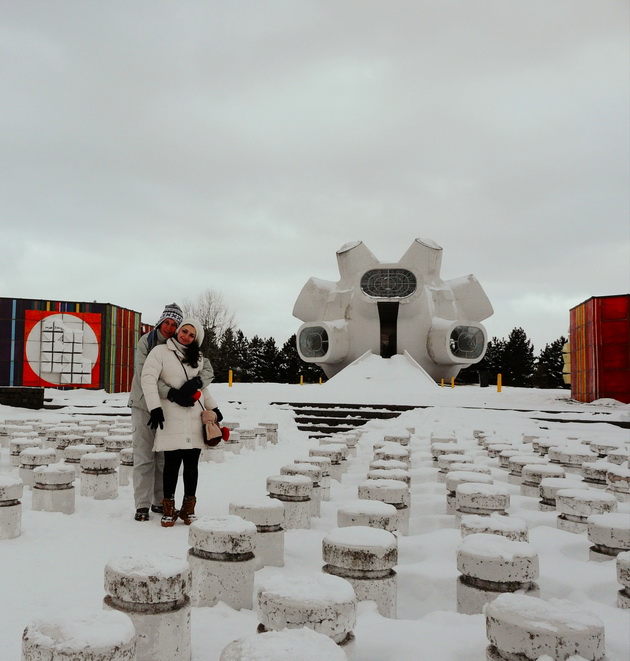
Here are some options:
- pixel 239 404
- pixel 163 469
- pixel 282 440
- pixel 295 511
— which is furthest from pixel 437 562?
pixel 239 404

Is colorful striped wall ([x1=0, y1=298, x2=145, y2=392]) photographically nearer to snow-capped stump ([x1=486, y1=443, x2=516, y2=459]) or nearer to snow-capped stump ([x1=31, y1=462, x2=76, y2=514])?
snow-capped stump ([x1=486, y1=443, x2=516, y2=459])

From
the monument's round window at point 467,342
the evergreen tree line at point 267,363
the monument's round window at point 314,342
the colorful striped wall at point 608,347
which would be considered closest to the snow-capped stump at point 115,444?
the colorful striped wall at point 608,347

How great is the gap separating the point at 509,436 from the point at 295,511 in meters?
7.59

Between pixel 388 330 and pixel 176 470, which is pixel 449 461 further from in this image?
pixel 388 330

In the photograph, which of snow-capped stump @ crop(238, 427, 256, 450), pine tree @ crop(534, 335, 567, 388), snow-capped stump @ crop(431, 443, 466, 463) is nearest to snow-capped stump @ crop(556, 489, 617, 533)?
snow-capped stump @ crop(431, 443, 466, 463)

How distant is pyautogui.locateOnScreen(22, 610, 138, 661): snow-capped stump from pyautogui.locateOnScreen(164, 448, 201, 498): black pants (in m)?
2.49

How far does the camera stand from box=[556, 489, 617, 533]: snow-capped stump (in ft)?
12.7

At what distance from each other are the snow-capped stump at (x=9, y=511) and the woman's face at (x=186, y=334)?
1.51 meters

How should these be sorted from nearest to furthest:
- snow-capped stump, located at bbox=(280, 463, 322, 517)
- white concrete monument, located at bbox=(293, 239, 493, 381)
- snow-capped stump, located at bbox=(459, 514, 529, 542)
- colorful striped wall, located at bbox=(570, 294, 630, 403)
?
snow-capped stump, located at bbox=(459, 514, 529, 542), snow-capped stump, located at bbox=(280, 463, 322, 517), colorful striped wall, located at bbox=(570, 294, 630, 403), white concrete monument, located at bbox=(293, 239, 493, 381)

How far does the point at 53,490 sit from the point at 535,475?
416 cm

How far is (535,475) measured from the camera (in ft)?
16.7

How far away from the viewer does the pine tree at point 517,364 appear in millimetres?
47500

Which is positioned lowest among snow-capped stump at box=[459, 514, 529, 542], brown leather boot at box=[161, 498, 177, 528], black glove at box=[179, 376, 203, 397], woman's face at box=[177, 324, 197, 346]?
brown leather boot at box=[161, 498, 177, 528]

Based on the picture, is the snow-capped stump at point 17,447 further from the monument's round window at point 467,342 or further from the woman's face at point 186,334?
the monument's round window at point 467,342
